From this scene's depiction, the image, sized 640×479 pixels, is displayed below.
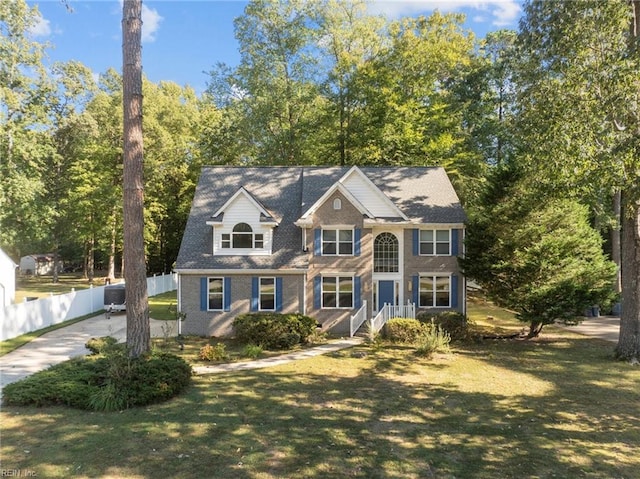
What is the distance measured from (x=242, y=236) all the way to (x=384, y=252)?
7.27 meters

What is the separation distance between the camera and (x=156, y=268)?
45406 millimetres

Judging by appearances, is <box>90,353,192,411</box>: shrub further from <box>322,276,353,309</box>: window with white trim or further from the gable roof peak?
the gable roof peak

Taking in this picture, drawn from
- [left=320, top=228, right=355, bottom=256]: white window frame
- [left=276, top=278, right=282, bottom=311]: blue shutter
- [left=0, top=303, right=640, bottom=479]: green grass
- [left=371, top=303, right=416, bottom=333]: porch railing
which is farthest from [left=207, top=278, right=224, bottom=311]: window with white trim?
[left=371, top=303, right=416, bottom=333]: porch railing

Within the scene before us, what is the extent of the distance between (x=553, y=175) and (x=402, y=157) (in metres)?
16.0

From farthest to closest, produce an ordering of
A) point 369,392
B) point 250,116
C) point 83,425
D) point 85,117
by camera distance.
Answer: point 85,117 < point 250,116 < point 369,392 < point 83,425

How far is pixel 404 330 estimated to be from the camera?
17.1 meters

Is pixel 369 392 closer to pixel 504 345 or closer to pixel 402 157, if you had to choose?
pixel 504 345

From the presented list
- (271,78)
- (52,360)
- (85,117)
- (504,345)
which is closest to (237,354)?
(52,360)

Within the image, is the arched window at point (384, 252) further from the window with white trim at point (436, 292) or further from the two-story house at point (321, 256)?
the window with white trim at point (436, 292)

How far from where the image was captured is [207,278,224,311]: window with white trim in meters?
18.8

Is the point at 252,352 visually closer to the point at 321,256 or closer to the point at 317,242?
the point at 321,256

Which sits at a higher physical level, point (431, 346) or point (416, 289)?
point (416, 289)

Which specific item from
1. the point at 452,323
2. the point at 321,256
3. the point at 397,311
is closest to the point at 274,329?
the point at 321,256

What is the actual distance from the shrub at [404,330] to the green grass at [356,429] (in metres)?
3.90
